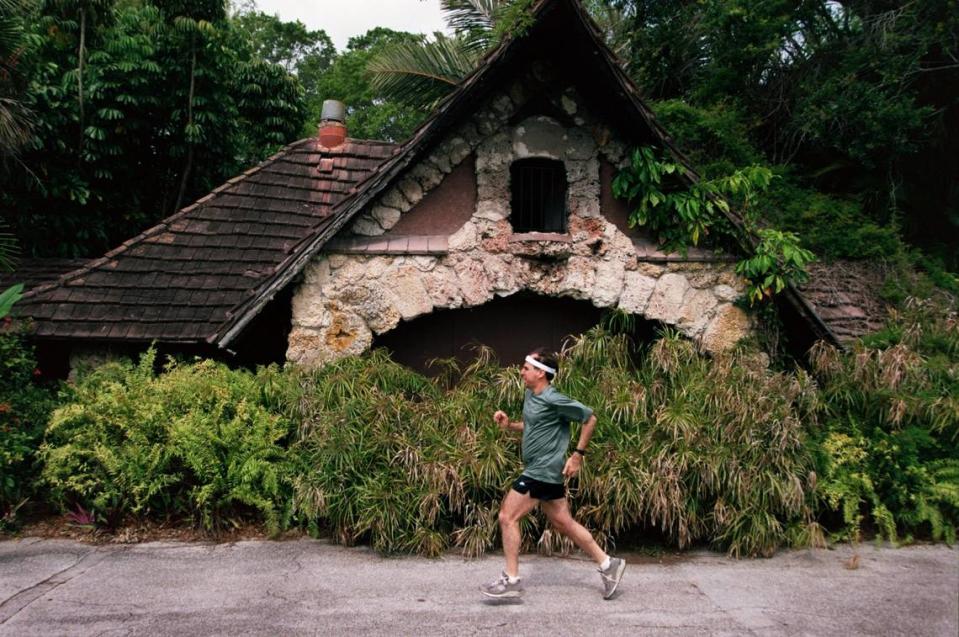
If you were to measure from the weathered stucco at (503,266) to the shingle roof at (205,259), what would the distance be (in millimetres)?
584

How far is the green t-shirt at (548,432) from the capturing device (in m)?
4.66

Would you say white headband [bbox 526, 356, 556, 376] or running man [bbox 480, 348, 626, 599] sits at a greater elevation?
white headband [bbox 526, 356, 556, 376]

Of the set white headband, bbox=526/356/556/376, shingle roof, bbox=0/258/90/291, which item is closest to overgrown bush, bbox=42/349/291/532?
white headband, bbox=526/356/556/376

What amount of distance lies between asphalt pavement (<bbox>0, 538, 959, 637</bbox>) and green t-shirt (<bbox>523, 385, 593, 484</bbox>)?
96cm

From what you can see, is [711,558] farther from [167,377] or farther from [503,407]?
[167,377]

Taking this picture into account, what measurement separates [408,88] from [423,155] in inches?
257

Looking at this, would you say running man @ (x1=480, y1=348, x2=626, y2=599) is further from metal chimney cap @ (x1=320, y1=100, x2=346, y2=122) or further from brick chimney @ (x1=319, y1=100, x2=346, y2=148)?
metal chimney cap @ (x1=320, y1=100, x2=346, y2=122)

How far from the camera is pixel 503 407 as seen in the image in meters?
6.69

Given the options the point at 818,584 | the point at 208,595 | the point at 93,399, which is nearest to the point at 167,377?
the point at 93,399

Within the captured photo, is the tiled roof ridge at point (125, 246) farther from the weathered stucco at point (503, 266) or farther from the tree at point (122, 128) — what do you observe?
the tree at point (122, 128)

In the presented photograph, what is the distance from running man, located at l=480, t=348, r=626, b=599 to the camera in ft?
15.3

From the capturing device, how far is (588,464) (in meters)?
6.00

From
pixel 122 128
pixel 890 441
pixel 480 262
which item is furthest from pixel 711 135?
pixel 122 128

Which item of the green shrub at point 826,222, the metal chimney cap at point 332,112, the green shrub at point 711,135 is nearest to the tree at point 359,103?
the green shrub at point 711,135
